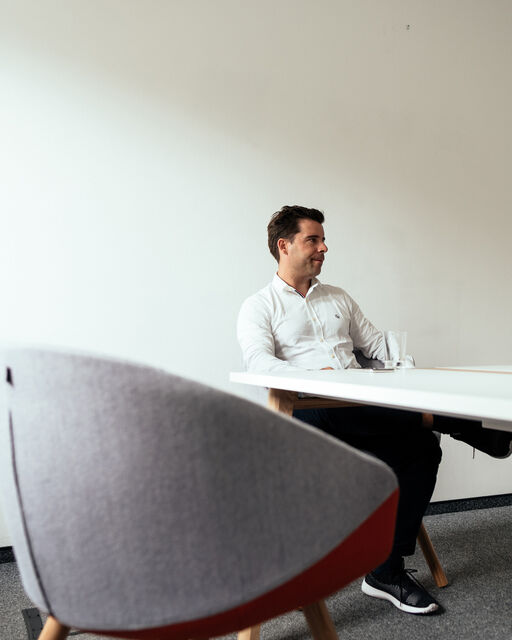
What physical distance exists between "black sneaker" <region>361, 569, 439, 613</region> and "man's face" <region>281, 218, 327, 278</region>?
44.7 inches

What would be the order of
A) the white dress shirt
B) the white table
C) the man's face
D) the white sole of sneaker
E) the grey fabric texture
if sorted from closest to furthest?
the grey fabric texture, the white table, the white sole of sneaker, the white dress shirt, the man's face

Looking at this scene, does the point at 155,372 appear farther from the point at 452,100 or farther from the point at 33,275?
the point at 452,100

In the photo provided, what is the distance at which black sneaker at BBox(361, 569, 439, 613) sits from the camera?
177 cm

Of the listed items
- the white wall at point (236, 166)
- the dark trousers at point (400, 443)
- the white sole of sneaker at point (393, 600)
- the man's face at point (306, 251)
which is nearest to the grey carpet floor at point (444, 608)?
the white sole of sneaker at point (393, 600)

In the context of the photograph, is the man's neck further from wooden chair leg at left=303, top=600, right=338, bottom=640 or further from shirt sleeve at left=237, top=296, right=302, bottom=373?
wooden chair leg at left=303, top=600, right=338, bottom=640

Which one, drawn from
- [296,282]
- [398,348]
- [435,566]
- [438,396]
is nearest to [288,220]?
[296,282]

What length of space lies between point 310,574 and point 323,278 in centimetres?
220

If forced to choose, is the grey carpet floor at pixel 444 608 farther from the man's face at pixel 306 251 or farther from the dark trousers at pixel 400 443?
the man's face at pixel 306 251

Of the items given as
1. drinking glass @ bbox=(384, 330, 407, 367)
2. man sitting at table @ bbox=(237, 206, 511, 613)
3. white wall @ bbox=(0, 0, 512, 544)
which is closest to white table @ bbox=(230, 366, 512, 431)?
drinking glass @ bbox=(384, 330, 407, 367)

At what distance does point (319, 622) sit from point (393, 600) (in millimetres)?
1074

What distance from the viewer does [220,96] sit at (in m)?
2.64

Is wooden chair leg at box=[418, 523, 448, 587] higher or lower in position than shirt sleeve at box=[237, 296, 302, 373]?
lower

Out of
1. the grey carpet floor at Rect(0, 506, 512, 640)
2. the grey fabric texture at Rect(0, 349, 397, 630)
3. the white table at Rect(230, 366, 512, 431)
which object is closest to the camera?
the grey fabric texture at Rect(0, 349, 397, 630)

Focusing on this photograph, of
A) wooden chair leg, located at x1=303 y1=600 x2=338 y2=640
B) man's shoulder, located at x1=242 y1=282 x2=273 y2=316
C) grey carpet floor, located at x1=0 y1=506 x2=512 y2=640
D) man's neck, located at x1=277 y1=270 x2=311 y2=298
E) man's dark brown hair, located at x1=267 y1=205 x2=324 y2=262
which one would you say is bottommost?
grey carpet floor, located at x1=0 y1=506 x2=512 y2=640
